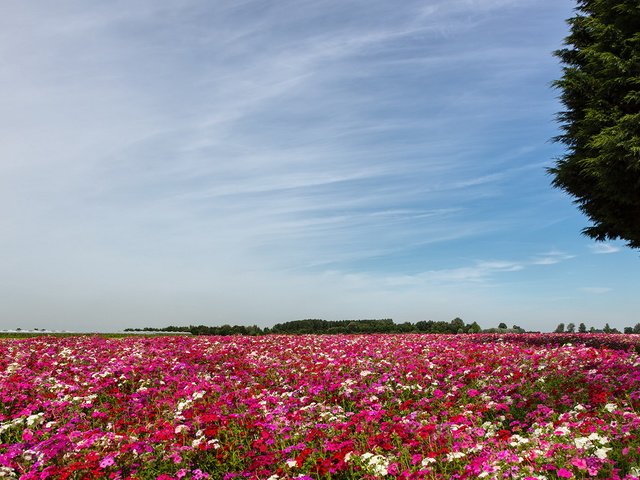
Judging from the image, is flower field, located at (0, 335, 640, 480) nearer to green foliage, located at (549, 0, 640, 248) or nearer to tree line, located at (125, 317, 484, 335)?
green foliage, located at (549, 0, 640, 248)

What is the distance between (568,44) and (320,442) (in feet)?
68.0

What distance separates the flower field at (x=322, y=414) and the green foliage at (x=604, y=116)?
22.8ft

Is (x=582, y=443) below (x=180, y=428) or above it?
above

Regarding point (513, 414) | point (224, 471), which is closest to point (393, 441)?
point (224, 471)

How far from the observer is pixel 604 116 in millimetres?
17297

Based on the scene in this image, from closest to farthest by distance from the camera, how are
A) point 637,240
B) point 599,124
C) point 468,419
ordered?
point 468,419
point 599,124
point 637,240

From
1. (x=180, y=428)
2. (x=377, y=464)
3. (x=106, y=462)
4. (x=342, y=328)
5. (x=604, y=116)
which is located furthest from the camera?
(x=342, y=328)

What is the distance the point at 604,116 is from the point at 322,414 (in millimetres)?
15877

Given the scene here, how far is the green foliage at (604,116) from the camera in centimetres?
1622

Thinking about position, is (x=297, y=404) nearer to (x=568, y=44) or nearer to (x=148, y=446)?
(x=148, y=446)

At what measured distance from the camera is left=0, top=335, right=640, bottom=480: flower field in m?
6.09

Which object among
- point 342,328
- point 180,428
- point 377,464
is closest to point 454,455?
point 377,464

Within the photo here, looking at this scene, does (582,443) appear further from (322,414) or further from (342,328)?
(342,328)

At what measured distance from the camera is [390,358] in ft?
42.3
